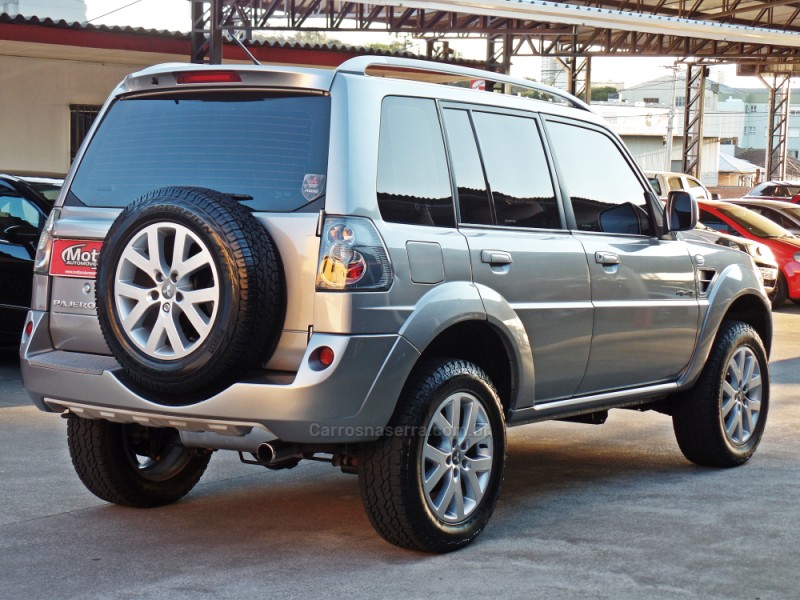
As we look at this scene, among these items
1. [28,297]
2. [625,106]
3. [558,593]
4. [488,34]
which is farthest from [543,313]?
[625,106]

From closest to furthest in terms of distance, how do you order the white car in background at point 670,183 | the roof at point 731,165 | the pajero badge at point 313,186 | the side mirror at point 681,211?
the pajero badge at point 313,186 < the side mirror at point 681,211 < the white car in background at point 670,183 < the roof at point 731,165

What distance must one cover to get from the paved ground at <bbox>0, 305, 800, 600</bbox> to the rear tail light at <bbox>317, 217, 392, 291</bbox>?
1.10 meters

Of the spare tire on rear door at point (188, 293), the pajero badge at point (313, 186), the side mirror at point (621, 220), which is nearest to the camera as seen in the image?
the spare tire on rear door at point (188, 293)

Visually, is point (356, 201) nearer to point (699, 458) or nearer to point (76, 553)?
point (76, 553)

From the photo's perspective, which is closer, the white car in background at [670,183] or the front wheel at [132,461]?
the front wheel at [132,461]

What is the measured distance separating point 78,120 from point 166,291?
19814 millimetres

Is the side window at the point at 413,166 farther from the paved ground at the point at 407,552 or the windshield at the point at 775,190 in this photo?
the windshield at the point at 775,190

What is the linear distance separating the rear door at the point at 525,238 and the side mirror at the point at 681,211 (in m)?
0.94

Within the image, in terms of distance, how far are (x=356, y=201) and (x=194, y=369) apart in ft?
2.84

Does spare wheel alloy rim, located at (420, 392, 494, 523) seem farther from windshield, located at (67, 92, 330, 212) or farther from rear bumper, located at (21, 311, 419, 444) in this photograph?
windshield, located at (67, 92, 330, 212)

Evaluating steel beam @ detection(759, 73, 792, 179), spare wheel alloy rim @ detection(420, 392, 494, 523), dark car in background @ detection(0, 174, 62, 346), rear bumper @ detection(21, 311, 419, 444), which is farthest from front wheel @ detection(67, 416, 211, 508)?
steel beam @ detection(759, 73, 792, 179)

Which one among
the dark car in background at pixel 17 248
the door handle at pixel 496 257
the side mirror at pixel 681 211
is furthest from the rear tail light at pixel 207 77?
the dark car in background at pixel 17 248

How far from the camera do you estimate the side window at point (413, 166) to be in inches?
194

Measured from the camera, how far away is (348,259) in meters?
4.64
